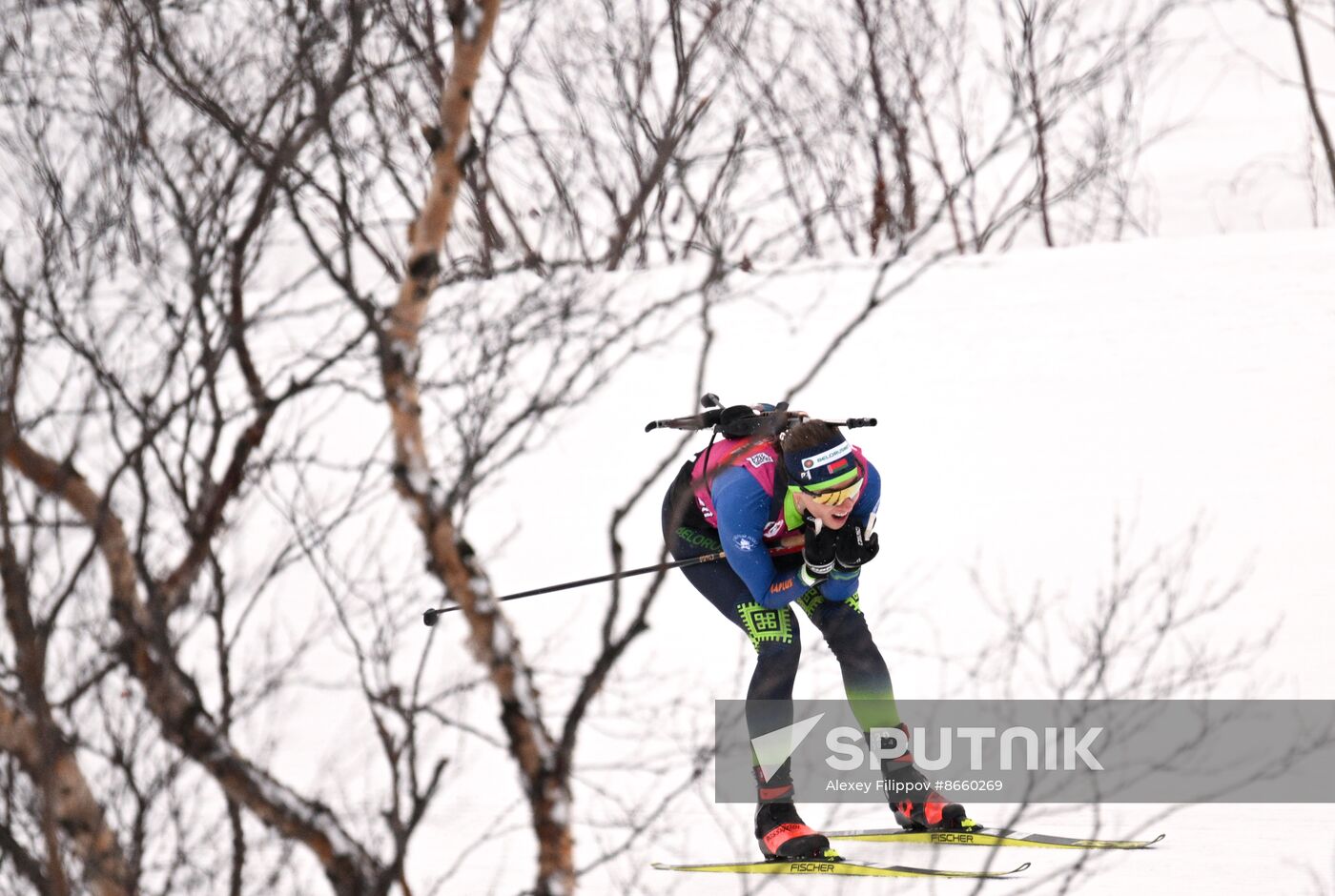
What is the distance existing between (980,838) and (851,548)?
3.07 feet

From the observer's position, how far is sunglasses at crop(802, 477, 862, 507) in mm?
3699

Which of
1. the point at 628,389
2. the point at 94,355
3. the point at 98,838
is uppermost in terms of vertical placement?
the point at 628,389

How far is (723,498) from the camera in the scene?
150 inches

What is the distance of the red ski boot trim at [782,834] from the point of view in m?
3.82

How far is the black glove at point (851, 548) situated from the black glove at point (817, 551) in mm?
24

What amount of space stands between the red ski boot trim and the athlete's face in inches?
→ 34.8

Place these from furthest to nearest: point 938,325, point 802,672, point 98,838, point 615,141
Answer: point 615,141, point 938,325, point 802,672, point 98,838

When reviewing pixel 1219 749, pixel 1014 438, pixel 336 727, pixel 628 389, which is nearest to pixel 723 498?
pixel 1219 749

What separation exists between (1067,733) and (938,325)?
193 inches

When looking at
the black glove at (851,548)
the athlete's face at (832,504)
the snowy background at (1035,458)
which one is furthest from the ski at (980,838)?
the athlete's face at (832,504)

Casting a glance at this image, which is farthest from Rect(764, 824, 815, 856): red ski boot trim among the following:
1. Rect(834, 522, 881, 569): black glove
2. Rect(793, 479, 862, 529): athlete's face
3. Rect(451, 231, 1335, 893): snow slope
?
Rect(793, 479, 862, 529): athlete's face

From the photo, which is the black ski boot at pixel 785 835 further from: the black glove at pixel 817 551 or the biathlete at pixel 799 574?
the black glove at pixel 817 551

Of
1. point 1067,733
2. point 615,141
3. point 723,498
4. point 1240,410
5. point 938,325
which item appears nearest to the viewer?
point 723,498

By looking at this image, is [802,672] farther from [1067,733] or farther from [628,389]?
[628,389]
